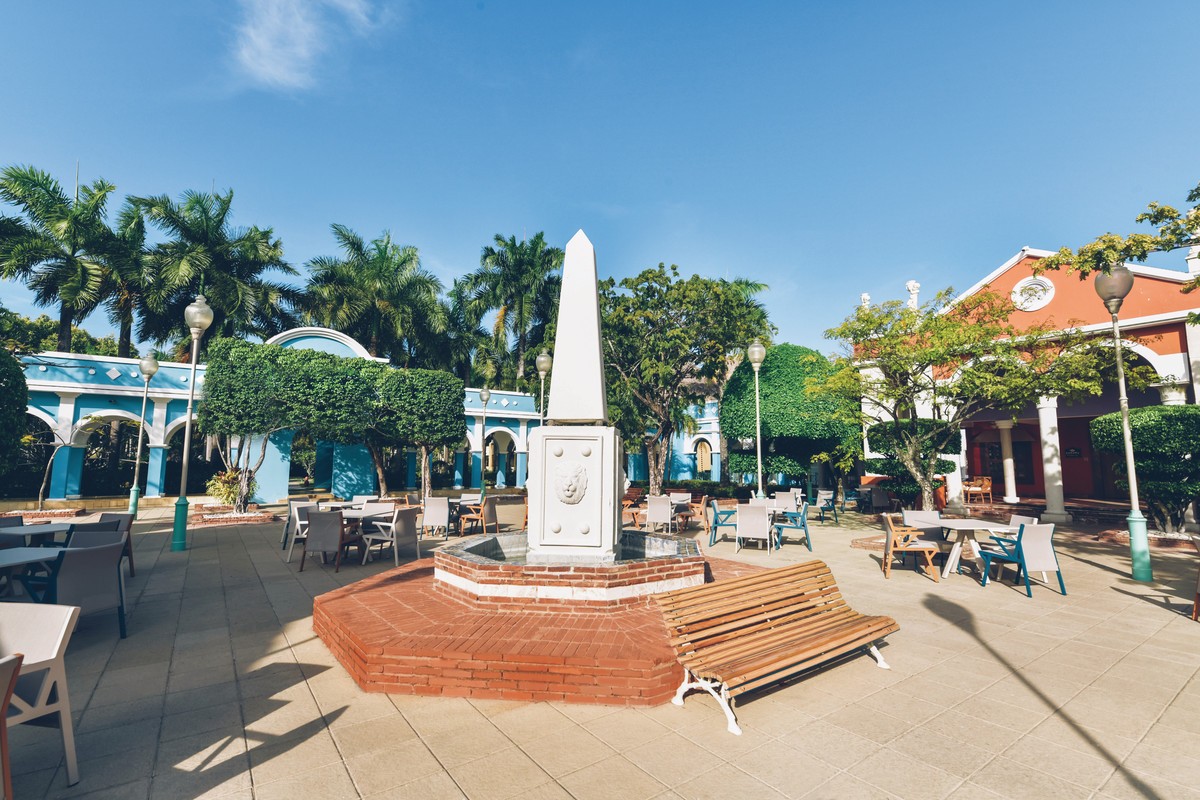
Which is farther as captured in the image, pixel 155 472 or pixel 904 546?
pixel 155 472

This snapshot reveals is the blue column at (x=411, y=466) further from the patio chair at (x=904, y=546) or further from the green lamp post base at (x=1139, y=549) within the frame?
the green lamp post base at (x=1139, y=549)

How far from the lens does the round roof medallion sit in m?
16.4

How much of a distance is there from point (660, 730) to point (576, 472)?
303cm

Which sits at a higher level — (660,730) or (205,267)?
(205,267)

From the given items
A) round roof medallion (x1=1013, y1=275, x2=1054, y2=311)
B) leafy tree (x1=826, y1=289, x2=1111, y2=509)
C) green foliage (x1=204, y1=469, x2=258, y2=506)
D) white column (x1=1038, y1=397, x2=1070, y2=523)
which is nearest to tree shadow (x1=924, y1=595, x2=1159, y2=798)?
leafy tree (x1=826, y1=289, x2=1111, y2=509)

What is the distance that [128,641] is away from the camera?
17.6 ft

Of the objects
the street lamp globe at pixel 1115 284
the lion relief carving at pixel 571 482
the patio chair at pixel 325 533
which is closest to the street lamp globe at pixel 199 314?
the patio chair at pixel 325 533

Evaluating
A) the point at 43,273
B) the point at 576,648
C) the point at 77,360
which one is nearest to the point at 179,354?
the point at 43,273

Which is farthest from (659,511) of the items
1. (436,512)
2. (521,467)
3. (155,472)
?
(155,472)

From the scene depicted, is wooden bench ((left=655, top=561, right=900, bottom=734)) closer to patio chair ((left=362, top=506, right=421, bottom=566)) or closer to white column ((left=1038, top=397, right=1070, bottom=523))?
patio chair ((left=362, top=506, right=421, bottom=566))

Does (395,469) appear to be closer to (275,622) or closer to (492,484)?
(492,484)

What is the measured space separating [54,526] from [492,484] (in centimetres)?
2808

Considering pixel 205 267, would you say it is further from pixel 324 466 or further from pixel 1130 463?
pixel 1130 463

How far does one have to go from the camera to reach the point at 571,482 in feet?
20.1
